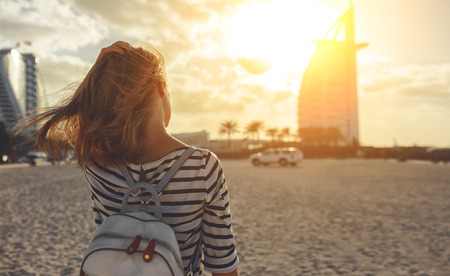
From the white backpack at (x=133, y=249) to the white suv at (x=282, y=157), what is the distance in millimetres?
31008

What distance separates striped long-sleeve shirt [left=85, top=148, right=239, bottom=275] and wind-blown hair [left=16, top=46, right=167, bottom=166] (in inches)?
2.8

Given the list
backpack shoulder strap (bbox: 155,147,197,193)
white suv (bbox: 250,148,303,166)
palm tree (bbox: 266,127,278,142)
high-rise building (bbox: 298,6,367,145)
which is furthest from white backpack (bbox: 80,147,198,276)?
high-rise building (bbox: 298,6,367,145)

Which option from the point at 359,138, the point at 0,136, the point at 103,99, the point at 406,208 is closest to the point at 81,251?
the point at 103,99

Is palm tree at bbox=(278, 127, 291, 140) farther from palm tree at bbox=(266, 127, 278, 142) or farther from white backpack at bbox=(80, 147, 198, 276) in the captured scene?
white backpack at bbox=(80, 147, 198, 276)

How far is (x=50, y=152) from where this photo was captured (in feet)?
5.45

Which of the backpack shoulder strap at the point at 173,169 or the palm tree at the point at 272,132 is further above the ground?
the palm tree at the point at 272,132

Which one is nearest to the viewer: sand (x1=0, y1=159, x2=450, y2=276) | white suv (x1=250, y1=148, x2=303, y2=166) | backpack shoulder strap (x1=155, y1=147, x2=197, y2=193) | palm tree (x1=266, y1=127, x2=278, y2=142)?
backpack shoulder strap (x1=155, y1=147, x2=197, y2=193)

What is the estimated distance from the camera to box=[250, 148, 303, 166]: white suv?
31.8m

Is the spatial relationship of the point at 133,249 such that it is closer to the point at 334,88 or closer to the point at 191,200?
the point at 191,200

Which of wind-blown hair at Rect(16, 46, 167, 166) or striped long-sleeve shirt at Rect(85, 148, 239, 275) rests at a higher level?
wind-blown hair at Rect(16, 46, 167, 166)

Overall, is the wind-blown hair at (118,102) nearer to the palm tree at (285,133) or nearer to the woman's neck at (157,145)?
the woman's neck at (157,145)

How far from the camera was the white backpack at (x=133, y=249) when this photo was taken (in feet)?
3.73

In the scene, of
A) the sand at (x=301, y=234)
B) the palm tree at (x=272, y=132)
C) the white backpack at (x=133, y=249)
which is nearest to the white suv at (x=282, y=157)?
the sand at (x=301, y=234)

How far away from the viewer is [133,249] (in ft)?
3.75
